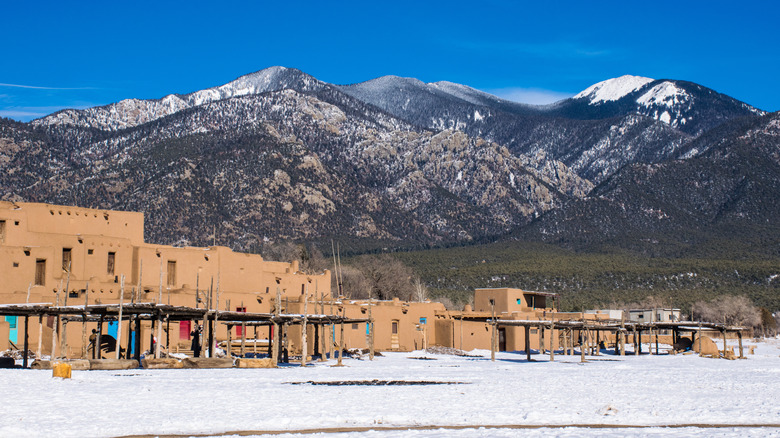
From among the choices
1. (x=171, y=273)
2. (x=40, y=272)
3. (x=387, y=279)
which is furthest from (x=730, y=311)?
(x=40, y=272)

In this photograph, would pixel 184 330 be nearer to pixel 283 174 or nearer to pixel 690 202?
pixel 283 174

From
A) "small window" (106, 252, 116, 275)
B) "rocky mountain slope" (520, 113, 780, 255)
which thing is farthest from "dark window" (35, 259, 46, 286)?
"rocky mountain slope" (520, 113, 780, 255)

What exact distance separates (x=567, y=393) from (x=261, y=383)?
33.0ft

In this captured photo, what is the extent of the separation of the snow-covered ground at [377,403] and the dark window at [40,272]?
11.8 metres

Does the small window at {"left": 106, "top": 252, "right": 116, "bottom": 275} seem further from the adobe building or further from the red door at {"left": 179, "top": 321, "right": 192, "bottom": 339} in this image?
the red door at {"left": 179, "top": 321, "right": 192, "bottom": 339}

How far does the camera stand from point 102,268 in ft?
161

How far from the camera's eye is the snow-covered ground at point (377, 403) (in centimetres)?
2095

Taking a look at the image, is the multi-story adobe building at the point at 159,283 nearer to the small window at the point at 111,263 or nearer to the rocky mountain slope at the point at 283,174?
the small window at the point at 111,263

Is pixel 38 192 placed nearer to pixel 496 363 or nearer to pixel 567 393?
pixel 496 363

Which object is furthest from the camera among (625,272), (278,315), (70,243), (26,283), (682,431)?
(625,272)

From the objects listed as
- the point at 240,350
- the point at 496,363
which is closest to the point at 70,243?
the point at 240,350

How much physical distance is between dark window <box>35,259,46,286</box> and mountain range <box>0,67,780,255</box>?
6895 cm

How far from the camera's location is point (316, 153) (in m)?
158

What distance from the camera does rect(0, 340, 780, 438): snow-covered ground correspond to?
2095cm
